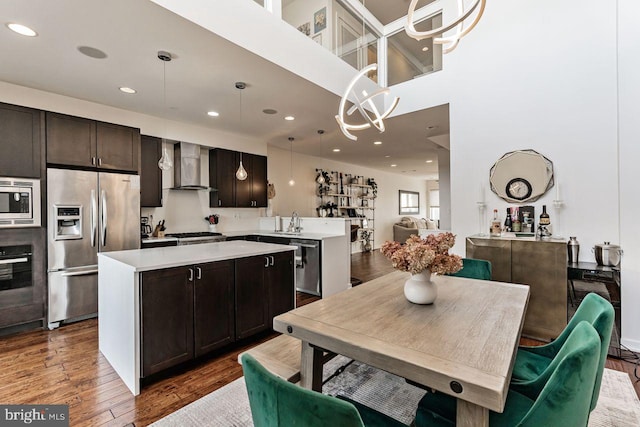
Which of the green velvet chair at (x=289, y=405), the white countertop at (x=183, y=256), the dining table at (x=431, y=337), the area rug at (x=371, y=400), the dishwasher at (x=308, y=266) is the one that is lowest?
the area rug at (x=371, y=400)

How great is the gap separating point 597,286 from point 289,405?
132 inches

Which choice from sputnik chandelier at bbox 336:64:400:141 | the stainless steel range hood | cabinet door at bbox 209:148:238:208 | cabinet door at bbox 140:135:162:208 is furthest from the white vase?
cabinet door at bbox 209:148:238:208

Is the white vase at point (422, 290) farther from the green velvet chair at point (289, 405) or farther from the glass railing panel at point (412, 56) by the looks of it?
the glass railing panel at point (412, 56)

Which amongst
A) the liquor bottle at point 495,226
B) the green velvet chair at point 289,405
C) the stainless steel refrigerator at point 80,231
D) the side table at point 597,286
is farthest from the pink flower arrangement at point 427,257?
the stainless steel refrigerator at point 80,231

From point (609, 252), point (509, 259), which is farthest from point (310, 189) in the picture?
point (609, 252)

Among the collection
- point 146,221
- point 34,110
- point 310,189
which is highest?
point 34,110

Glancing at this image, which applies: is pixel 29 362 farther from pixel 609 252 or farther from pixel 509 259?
pixel 609 252

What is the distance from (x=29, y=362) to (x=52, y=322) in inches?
37.6

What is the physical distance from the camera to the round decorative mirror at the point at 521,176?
332cm

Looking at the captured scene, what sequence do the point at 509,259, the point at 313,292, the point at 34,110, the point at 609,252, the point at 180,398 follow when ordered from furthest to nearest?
the point at 313,292 → the point at 34,110 → the point at 509,259 → the point at 609,252 → the point at 180,398

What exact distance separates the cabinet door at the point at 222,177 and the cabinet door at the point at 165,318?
3251 millimetres

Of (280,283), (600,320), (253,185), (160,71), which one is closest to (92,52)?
(160,71)

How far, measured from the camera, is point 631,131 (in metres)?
2.84

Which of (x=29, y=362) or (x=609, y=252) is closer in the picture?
(x=29, y=362)
